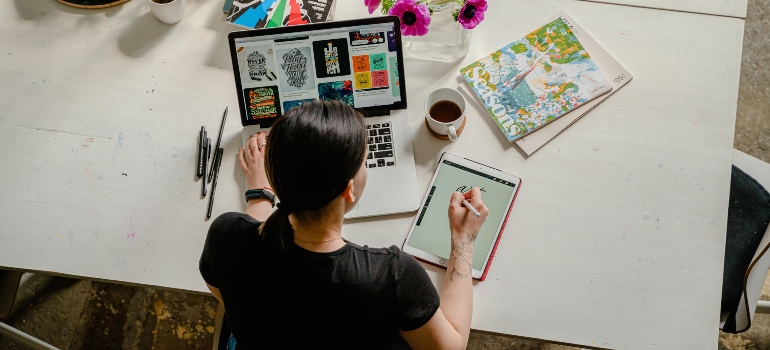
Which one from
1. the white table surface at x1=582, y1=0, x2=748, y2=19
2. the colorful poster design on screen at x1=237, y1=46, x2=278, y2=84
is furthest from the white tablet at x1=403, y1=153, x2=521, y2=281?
the white table surface at x1=582, y1=0, x2=748, y2=19

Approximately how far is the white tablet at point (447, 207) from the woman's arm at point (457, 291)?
0.03 meters

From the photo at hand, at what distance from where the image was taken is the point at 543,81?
133 centimetres

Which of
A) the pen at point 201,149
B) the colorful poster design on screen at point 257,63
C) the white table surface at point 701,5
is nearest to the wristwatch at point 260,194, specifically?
the pen at point 201,149

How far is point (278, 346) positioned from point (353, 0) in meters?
0.83

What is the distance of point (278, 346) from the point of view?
3.34 feet

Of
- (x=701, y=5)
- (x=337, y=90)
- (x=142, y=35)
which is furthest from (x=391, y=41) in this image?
(x=701, y=5)

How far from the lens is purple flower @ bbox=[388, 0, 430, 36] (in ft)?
3.99

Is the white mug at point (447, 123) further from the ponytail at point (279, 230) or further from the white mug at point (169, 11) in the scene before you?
the white mug at point (169, 11)

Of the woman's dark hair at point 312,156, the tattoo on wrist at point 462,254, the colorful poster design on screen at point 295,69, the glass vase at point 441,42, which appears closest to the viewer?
the woman's dark hair at point 312,156

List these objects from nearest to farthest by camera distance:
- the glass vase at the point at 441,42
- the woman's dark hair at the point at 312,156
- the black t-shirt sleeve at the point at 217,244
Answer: the woman's dark hair at the point at 312,156
the black t-shirt sleeve at the point at 217,244
the glass vase at the point at 441,42

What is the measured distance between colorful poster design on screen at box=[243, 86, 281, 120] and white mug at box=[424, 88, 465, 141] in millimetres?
327

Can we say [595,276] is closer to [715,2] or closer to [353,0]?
[715,2]

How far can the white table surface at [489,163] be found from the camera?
119cm

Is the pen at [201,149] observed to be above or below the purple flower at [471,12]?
below
